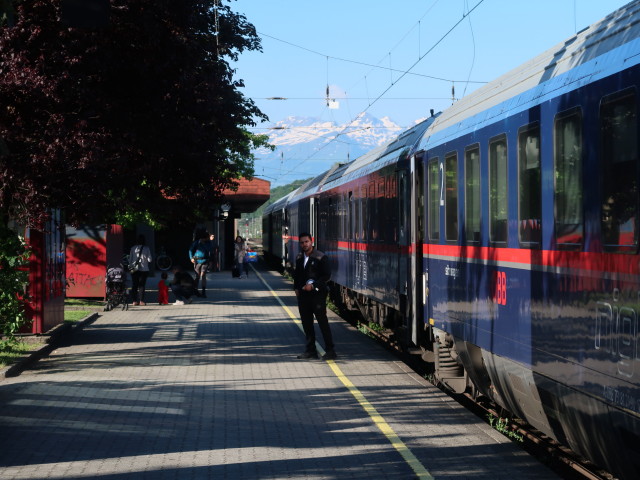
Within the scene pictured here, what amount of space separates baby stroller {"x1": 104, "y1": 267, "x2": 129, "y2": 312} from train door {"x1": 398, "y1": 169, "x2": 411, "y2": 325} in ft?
41.1

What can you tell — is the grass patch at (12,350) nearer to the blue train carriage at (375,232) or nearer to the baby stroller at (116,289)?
the blue train carriage at (375,232)

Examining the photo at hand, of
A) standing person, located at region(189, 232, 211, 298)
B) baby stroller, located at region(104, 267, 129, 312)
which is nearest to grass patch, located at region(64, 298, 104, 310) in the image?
baby stroller, located at region(104, 267, 129, 312)

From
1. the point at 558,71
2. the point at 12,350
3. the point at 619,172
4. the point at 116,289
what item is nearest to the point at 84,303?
the point at 116,289

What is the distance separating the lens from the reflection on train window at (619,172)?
5.84m

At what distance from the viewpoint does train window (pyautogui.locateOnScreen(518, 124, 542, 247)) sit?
7.75 metres

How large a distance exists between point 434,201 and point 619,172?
6038 mm

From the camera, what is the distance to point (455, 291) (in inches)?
421

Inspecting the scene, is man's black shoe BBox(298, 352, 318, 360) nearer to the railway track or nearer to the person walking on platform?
the railway track

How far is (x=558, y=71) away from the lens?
754cm

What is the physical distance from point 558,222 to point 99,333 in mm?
13559

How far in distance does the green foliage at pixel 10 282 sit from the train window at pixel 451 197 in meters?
5.90

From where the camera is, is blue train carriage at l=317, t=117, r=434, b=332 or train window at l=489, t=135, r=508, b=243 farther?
blue train carriage at l=317, t=117, r=434, b=332

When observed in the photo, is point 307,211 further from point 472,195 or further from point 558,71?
point 558,71

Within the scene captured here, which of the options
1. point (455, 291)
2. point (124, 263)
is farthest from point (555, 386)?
point (124, 263)
